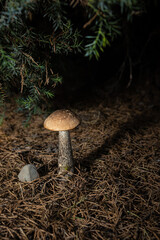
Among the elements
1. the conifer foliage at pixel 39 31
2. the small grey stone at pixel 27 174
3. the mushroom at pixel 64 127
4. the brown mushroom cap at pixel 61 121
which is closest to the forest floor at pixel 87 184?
the small grey stone at pixel 27 174

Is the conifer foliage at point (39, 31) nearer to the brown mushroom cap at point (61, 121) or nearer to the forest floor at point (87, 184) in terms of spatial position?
the brown mushroom cap at point (61, 121)

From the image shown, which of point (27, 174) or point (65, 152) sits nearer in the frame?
point (27, 174)

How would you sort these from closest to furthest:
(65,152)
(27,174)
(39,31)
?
1. (39,31)
2. (27,174)
3. (65,152)

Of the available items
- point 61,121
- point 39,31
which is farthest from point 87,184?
point 39,31

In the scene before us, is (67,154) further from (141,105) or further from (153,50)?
(153,50)

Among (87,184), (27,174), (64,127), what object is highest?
(64,127)

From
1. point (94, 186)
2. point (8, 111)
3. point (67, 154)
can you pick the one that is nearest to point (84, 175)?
point (94, 186)

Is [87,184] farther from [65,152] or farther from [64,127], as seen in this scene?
[64,127]
